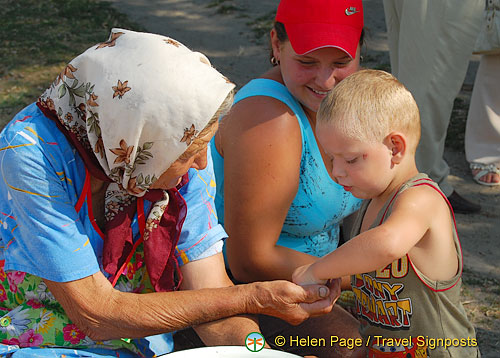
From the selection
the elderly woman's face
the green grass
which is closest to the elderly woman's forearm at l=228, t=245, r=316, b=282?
the elderly woman's face

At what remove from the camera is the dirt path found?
3400mm

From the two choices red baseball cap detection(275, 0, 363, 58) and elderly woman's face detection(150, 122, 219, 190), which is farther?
red baseball cap detection(275, 0, 363, 58)

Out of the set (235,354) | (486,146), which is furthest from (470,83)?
(235,354)

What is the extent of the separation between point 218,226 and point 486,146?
2950 millimetres

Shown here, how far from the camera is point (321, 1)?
2.38m

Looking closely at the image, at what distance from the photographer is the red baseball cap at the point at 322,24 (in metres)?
2.34

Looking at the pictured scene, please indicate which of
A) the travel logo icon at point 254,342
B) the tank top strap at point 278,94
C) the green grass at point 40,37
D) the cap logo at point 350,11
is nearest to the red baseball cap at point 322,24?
the cap logo at point 350,11

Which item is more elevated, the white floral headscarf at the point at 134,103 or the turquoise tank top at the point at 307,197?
the white floral headscarf at the point at 134,103

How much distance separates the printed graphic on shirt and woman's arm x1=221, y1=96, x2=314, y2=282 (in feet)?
1.13

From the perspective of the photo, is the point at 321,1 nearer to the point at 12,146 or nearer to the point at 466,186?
the point at 12,146

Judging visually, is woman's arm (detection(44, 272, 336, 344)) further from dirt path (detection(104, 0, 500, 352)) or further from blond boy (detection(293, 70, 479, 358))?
dirt path (detection(104, 0, 500, 352))

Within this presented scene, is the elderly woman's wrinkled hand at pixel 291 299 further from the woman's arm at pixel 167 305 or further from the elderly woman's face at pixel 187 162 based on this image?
the elderly woman's face at pixel 187 162

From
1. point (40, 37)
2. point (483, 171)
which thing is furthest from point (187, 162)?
point (40, 37)

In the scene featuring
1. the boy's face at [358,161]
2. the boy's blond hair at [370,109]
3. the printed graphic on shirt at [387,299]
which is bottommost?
the printed graphic on shirt at [387,299]
